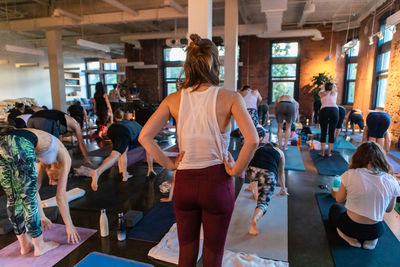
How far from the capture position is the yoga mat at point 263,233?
6.97 ft

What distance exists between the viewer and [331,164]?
4.53 metres

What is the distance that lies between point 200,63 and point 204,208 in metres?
0.66

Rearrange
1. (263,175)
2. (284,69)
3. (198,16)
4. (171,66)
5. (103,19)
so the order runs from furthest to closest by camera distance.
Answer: (171,66), (284,69), (103,19), (198,16), (263,175)

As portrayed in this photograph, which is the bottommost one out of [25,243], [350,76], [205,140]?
[25,243]

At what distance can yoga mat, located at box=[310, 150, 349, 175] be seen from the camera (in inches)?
163

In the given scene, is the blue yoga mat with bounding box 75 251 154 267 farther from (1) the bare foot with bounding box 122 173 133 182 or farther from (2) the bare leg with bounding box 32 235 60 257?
(1) the bare foot with bounding box 122 173 133 182

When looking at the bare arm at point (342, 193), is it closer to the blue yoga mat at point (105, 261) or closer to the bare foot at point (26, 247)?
the blue yoga mat at point (105, 261)

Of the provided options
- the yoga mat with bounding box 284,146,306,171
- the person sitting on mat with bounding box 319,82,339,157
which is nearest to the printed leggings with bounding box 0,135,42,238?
the yoga mat with bounding box 284,146,306,171

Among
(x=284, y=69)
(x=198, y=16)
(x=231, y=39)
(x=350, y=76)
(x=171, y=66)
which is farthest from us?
(x=171, y=66)

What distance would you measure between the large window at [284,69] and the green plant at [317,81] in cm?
69

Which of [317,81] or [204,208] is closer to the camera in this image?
[204,208]

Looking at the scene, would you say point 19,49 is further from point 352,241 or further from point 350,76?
point 350,76

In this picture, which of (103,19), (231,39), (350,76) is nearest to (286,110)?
(231,39)

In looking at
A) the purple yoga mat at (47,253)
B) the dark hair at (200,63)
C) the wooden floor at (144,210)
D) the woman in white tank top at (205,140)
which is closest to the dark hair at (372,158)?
the wooden floor at (144,210)
